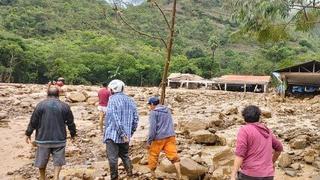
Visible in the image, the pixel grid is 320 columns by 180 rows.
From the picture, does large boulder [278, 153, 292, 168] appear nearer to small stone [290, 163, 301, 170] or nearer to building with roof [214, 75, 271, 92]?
small stone [290, 163, 301, 170]

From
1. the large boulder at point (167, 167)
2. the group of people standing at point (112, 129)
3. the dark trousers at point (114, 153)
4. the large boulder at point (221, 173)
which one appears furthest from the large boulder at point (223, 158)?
the dark trousers at point (114, 153)

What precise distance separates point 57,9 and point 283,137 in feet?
247

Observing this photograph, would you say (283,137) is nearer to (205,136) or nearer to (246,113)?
(205,136)

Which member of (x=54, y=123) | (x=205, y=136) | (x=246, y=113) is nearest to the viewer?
(x=246, y=113)

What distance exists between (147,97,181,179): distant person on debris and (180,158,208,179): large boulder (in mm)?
255

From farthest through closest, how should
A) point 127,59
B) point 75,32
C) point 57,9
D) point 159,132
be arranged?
point 57,9
point 75,32
point 127,59
point 159,132

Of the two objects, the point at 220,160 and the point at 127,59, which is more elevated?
the point at 127,59

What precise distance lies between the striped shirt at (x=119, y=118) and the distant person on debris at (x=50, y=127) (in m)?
0.58

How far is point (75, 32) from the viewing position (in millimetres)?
71125

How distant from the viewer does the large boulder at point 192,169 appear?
6582mm

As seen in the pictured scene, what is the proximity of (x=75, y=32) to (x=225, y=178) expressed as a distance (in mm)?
67107

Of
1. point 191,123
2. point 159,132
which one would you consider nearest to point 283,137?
point 191,123

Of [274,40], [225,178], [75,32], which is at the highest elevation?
[75,32]

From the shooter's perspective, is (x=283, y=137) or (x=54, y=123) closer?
(x=54, y=123)
